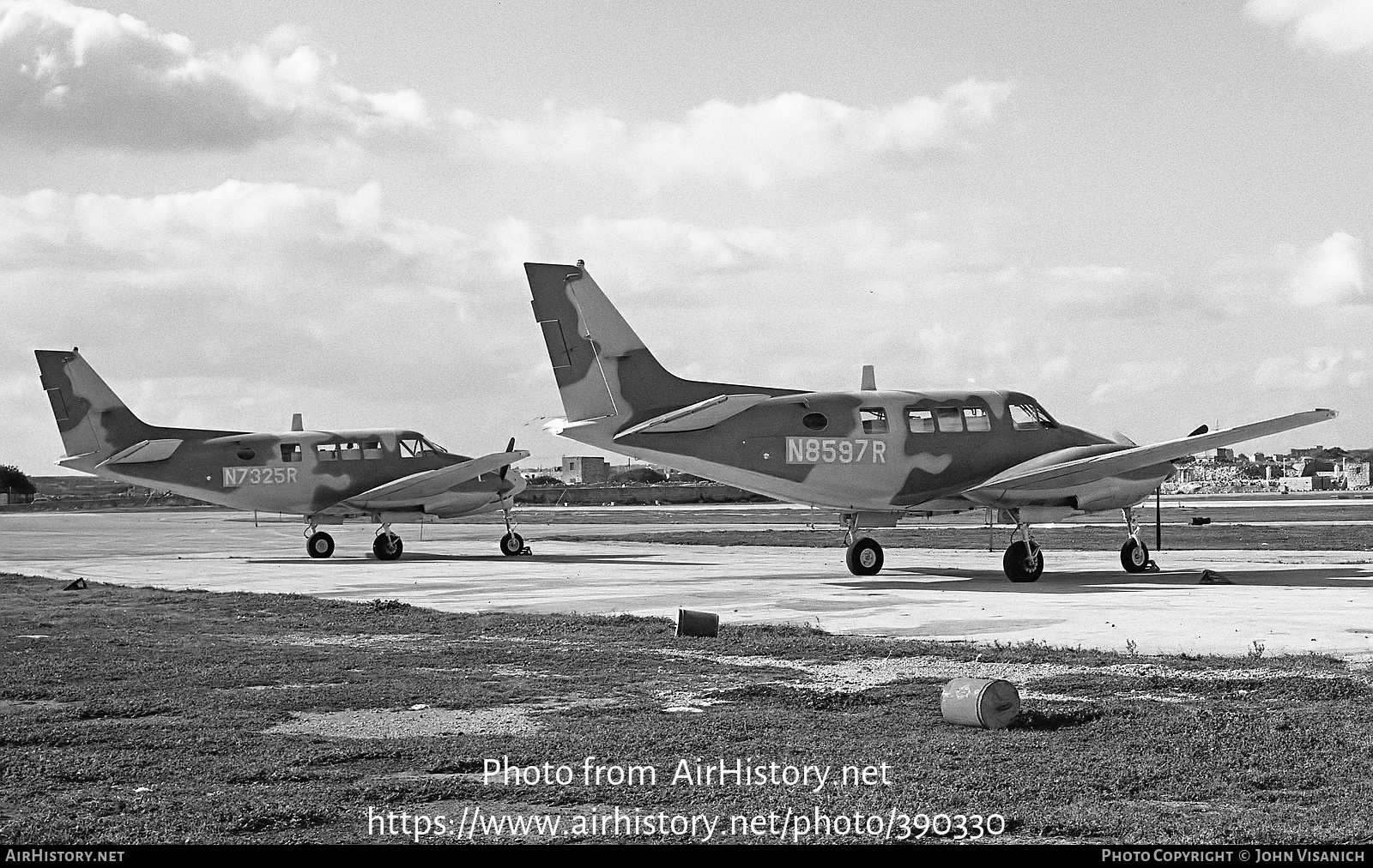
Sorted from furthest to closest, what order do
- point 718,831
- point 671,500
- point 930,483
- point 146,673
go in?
point 671,500
point 930,483
point 146,673
point 718,831

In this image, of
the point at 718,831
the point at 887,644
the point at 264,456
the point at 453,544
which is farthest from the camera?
the point at 453,544

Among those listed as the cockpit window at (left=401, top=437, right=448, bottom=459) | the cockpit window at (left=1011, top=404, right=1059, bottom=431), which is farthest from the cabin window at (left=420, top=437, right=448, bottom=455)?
the cockpit window at (left=1011, top=404, right=1059, bottom=431)

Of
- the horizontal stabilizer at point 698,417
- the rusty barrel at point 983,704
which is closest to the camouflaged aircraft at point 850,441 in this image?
the horizontal stabilizer at point 698,417

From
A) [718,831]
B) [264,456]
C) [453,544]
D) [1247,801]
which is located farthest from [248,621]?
[453,544]

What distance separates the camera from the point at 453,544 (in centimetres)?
4525

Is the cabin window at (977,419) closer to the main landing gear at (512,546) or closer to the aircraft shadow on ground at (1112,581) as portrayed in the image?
the aircraft shadow on ground at (1112,581)

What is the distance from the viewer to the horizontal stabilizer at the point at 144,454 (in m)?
39.6

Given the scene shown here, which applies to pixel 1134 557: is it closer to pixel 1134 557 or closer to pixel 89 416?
pixel 1134 557

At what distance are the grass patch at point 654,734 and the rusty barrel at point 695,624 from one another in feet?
1.08

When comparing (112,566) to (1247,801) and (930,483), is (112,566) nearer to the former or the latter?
(930,483)

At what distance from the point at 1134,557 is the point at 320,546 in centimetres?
2302

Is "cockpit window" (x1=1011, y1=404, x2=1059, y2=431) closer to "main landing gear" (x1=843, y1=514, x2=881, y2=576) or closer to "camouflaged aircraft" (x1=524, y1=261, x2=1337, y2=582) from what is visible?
"camouflaged aircraft" (x1=524, y1=261, x2=1337, y2=582)

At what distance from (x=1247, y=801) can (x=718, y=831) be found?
299 centimetres

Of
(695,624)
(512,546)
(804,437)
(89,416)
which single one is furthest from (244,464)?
(695,624)
